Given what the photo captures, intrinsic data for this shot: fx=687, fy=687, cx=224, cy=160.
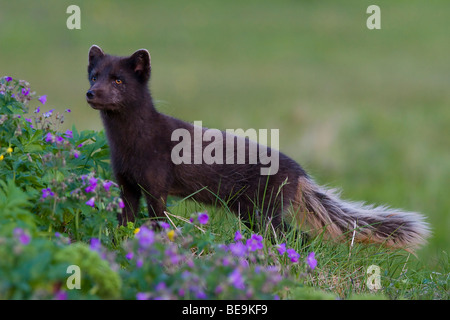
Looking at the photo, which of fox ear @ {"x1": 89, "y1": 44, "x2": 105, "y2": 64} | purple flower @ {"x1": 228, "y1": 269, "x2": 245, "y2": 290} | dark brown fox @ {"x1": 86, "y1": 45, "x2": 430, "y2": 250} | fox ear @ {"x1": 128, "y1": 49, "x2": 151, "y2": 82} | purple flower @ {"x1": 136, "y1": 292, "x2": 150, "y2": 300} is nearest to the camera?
purple flower @ {"x1": 228, "y1": 269, "x2": 245, "y2": 290}

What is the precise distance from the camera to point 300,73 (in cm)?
2566

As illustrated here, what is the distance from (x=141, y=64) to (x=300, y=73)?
20.0m

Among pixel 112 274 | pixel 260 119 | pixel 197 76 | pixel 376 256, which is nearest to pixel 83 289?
pixel 112 274

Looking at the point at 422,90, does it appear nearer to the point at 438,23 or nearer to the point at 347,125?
the point at 347,125

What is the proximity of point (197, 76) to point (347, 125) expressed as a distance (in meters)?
9.76

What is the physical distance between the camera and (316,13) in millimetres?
34312

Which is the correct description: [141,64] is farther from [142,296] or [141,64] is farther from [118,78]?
[142,296]
